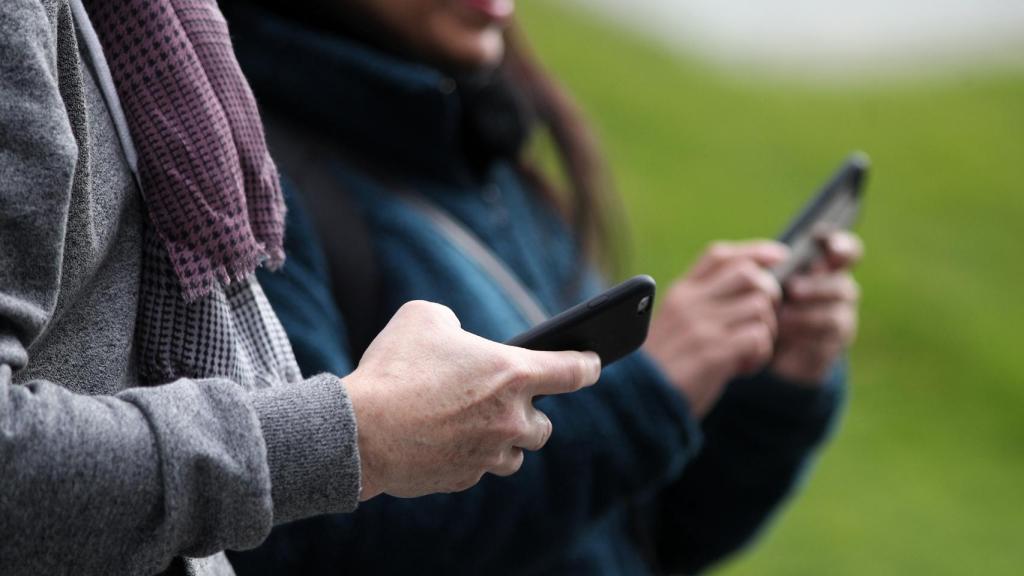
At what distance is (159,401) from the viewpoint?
100cm

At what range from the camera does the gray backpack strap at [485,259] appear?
1.95 meters

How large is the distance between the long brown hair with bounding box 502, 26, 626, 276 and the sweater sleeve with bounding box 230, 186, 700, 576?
0.50m

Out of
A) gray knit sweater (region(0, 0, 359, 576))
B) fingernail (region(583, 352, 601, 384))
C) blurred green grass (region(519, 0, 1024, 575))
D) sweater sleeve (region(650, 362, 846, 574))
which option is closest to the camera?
gray knit sweater (region(0, 0, 359, 576))

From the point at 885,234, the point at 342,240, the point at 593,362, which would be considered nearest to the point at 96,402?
the point at 593,362

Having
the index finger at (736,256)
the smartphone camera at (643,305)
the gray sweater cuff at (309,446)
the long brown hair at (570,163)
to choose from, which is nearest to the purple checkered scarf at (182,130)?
the gray sweater cuff at (309,446)

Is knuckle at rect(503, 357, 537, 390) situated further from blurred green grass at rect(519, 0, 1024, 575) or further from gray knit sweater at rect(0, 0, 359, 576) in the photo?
blurred green grass at rect(519, 0, 1024, 575)

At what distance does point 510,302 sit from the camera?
1.93m

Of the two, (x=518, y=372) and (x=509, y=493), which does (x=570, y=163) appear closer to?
(x=509, y=493)

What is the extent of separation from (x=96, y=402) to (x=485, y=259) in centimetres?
103

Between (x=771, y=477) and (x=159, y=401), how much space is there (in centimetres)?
150

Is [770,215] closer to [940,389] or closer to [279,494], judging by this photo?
[940,389]

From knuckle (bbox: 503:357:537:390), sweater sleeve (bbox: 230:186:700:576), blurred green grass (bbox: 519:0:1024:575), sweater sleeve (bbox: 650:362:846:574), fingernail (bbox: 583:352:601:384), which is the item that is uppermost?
knuckle (bbox: 503:357:537:390)

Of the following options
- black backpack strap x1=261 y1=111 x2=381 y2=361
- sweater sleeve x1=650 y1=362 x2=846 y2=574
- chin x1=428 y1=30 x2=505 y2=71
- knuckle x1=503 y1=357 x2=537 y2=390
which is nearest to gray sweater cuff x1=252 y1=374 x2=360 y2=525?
knuckle x1=503 y1=357 x2=537 y2=390

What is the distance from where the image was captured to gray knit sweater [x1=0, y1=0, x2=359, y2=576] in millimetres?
954
